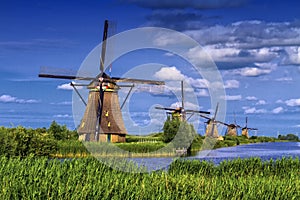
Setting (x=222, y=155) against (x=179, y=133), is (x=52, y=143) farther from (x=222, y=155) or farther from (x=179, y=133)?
(x=222, y=155)

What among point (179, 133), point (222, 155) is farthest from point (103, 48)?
point (222, 155)

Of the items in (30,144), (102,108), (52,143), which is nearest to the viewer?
(30,144)

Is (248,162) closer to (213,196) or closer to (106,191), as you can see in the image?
(213,196)

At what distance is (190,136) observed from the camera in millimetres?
47781

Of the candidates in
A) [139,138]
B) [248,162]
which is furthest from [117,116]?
[248,162]

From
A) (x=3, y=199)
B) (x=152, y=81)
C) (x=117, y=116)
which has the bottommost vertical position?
(x=3, y=199)

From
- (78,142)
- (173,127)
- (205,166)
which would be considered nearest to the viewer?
(205,166)

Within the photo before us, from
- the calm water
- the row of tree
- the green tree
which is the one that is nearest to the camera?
the calm water

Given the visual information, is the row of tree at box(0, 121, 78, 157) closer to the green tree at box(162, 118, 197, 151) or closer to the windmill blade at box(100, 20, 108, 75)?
the windmill blade at box(100, 20, 108, 75)

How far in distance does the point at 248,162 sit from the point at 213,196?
33.2ft

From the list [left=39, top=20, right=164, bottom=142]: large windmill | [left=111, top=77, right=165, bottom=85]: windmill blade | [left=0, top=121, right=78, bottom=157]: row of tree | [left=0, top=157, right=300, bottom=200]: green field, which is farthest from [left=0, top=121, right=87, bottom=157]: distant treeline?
[left=0, top=157, right=300, bottom=200]: green field

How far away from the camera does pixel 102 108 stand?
4431cm

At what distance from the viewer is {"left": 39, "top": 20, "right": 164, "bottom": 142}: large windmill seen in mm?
43812

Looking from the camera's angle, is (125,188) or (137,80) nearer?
(125,188)
